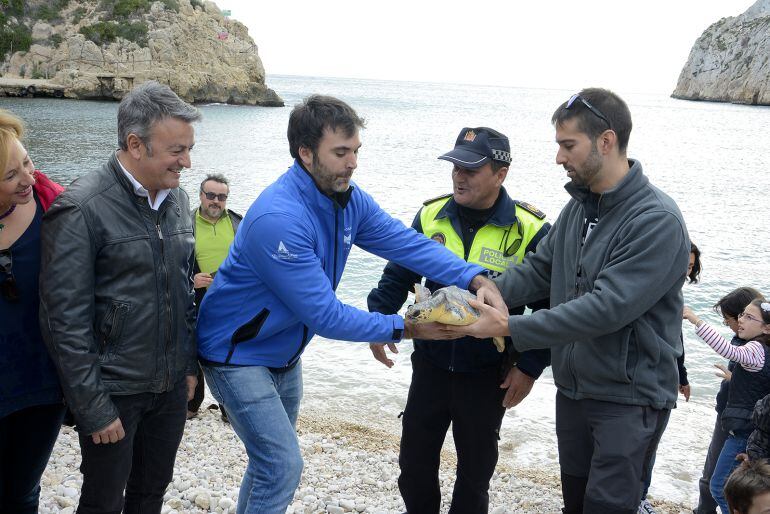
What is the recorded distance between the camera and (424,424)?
177 inches

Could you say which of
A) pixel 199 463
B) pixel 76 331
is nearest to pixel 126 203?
pixel 76 331

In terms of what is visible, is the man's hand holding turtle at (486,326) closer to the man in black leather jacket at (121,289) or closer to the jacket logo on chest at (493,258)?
the jacket logo on chest at (493,258)

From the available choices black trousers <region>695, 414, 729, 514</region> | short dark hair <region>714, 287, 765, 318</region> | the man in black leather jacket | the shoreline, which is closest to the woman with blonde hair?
the man in black leather jacket

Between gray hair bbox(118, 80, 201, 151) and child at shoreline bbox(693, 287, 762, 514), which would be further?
child at shoreline bbox(693, 287, 762, 514)

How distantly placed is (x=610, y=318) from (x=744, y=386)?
Result: 2.50 metres

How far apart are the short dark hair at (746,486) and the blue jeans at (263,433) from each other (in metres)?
2.38

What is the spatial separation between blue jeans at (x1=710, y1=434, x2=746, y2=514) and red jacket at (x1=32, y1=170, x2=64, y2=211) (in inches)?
194

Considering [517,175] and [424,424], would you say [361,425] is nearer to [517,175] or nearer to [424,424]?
[424,424]

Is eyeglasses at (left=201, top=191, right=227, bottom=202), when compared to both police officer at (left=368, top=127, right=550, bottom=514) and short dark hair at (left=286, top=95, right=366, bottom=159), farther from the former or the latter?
short dark hair at (left=286, top=95, right=366, bottom=159)

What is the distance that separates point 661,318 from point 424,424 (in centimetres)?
172

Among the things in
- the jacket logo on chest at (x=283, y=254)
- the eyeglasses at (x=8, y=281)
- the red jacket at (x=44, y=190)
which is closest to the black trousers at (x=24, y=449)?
the eyeglasses at (x=8, y=281)

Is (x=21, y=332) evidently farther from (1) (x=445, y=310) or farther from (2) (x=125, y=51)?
(2) (x=125, y=51)

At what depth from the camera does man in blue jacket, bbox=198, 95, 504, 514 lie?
338 centimetres

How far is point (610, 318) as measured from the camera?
133 inches
